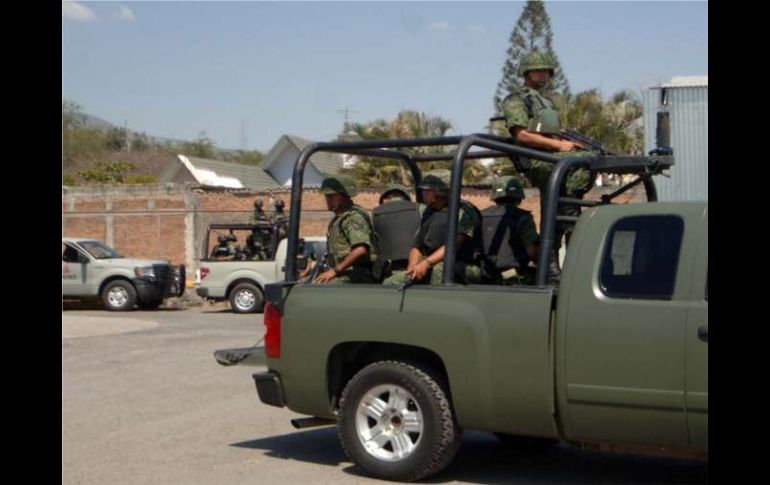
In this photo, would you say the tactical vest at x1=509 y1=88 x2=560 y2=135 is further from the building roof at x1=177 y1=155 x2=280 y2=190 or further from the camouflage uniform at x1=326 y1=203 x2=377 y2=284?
the building roof at x1=177 y1=155 x2=280 y2=190

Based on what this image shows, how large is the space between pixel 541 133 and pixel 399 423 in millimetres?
2277

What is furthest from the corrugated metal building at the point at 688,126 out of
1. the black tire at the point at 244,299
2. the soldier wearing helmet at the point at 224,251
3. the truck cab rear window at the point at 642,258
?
the truck cab rear window at the point at 642,258

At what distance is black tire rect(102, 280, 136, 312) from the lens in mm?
24578

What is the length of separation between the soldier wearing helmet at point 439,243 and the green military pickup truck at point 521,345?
1.30ft

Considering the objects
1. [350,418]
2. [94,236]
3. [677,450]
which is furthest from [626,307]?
[94,236]

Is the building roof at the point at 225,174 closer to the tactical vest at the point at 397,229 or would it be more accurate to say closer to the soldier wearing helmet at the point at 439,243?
the tactical vest at the point at 397,229

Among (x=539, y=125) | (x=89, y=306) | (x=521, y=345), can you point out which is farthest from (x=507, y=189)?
(x=89, y=306)

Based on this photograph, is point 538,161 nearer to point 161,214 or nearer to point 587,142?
point 587,142

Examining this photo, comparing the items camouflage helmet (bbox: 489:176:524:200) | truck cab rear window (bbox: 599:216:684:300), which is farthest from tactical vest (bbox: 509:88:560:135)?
truck cab rear window (bbox: 599:216:684:300)

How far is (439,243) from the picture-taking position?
823cm

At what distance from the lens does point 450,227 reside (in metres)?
7.42
